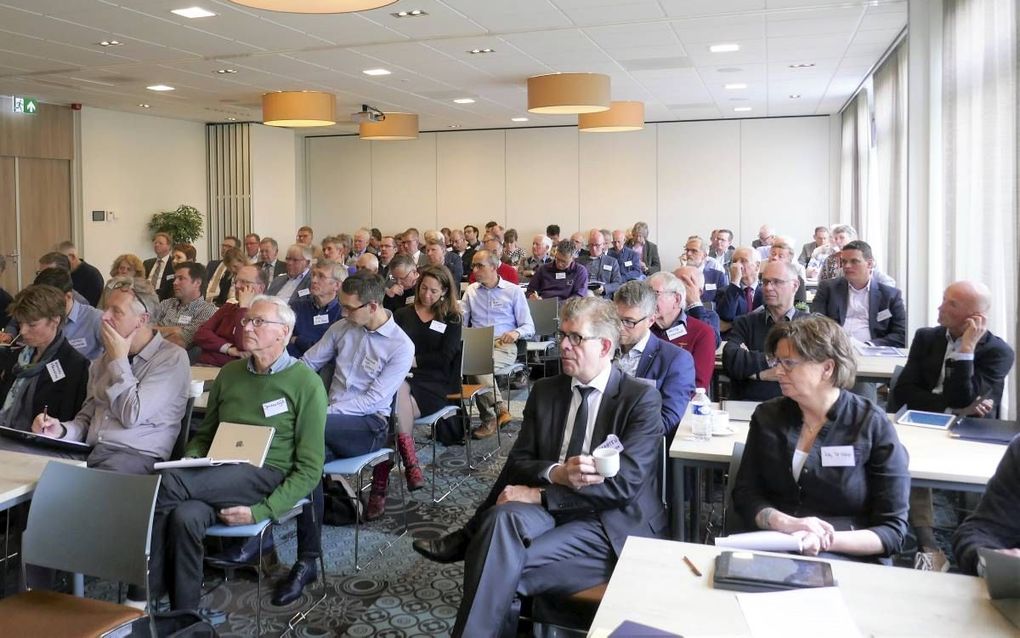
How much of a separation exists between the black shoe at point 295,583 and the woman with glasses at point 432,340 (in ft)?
4.61

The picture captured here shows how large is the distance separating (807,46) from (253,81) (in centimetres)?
703

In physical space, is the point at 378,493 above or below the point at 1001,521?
below

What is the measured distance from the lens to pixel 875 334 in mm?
6164

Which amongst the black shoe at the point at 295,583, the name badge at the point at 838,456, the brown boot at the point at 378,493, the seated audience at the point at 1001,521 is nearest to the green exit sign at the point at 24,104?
the brown boot at the point at 378,493

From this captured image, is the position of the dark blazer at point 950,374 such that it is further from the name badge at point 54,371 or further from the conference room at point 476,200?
the name badge at point 54,371

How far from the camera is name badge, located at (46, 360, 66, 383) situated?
13.8 feet

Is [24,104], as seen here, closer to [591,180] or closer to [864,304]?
[591,180]

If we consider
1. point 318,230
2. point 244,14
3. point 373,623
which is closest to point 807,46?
point 244,14

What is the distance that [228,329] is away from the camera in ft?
19.9

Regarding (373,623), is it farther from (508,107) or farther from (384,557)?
(508,107)

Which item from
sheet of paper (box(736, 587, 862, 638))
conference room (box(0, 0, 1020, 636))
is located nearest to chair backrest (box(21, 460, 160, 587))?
conference room (box(0, 0, 1020, 636))

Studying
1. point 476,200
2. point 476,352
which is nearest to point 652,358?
point 476,352

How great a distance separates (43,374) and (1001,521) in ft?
13.8

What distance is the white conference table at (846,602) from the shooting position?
1.89 m
